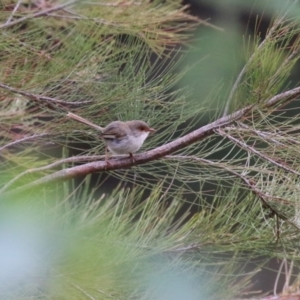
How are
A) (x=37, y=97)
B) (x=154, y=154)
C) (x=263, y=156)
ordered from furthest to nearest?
→ (x=37, y=97), (x=154, y=154), (x=263, y=156)

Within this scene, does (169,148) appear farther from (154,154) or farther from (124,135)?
(124,135)

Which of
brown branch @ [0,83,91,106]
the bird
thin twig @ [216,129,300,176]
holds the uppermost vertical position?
thin twig @ [216,129,300,176]

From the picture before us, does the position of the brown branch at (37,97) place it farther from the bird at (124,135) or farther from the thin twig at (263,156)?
the thin twig at (263,156)

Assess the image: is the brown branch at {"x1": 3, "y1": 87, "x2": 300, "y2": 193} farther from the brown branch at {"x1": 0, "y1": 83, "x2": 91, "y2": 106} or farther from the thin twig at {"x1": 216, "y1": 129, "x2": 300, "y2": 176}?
the brown branch at {"x1": 0, "y1": 83, "x2": 91, "y2": 106}

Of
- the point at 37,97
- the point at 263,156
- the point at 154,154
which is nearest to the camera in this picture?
the point at 263,156

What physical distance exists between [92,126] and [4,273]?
81 centimetres

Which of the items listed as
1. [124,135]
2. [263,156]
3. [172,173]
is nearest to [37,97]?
[124,135]

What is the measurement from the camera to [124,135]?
132 cm

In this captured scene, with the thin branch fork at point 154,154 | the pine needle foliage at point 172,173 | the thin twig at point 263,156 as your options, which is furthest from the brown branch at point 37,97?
the thin twig at point 263,156

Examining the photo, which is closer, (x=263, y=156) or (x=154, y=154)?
(x=263, y=156)

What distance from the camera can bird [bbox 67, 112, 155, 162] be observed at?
4.27 ft

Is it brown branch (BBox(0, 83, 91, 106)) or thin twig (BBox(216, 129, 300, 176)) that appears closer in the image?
thin twig (BBox(216, 129, 300, 176))

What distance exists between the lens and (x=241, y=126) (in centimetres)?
104

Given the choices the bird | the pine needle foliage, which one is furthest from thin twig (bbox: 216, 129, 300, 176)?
the bird
